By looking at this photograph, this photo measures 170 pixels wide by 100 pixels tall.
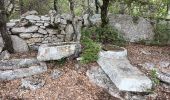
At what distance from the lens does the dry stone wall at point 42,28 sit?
886 cm

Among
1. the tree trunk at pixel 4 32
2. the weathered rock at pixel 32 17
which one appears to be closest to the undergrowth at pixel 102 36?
the weathered rock at pixel 32 17

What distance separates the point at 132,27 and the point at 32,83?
421 cm

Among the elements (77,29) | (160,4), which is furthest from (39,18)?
(160,4)

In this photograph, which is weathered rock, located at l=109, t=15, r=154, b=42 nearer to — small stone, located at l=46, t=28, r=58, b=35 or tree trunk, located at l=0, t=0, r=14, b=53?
small stone, located at l=46, t=28, r=58, b=35

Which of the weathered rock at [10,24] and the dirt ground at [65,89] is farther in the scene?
the weathered rock at [10,24]

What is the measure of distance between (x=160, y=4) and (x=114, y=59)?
363cm

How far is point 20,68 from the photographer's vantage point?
24.6 feet

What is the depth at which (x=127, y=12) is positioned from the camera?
10680mm

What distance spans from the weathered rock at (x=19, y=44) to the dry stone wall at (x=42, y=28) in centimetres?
12

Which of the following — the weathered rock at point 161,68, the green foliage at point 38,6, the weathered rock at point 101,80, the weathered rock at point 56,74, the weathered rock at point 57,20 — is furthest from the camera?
the green foliage at point 38,6

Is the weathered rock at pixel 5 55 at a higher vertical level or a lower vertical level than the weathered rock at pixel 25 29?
lower

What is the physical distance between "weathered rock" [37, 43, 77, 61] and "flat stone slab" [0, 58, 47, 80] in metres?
0.22

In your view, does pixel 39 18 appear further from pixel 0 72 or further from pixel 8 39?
pixel 0 72

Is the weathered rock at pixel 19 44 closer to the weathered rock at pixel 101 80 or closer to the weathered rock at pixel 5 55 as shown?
the weathered rock at pixel 5 55
